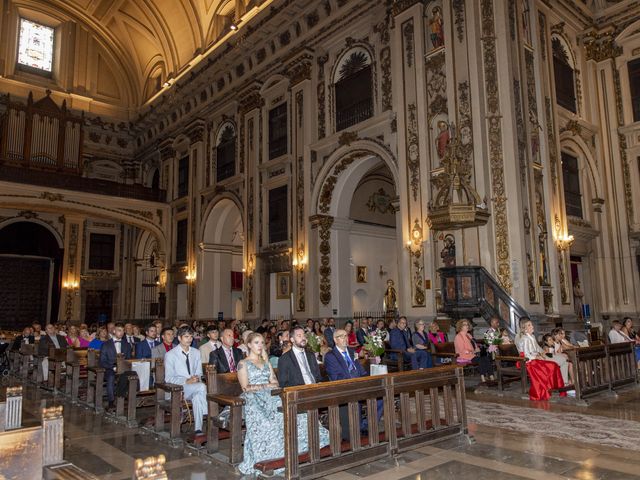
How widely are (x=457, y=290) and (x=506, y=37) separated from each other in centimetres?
626

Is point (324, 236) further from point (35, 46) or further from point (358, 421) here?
point (35, 46)

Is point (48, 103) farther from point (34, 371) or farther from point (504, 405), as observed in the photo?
point (504, 405)

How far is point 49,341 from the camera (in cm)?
1176

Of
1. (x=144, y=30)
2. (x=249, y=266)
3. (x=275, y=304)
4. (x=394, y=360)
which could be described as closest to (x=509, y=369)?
(x=394, y=360)

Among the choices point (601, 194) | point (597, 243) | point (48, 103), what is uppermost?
point (48, 103)

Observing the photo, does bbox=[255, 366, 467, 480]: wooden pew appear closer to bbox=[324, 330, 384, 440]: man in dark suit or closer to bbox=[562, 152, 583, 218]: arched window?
bbox=[324, 330, 384, 440]: man in dark suit

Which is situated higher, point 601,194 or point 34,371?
point 601,194

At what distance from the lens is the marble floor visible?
15.3ft

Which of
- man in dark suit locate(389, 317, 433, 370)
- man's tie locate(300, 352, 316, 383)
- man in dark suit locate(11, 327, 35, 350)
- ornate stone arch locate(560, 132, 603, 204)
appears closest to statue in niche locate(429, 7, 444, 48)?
ornate stone arch locate(560, 132, 603, 204)

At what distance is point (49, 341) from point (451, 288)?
9.01 metres

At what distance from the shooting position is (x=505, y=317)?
1123 centimetres

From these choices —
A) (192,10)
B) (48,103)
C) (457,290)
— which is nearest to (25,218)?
(48,103)

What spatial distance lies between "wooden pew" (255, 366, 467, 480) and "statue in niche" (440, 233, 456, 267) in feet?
22.9

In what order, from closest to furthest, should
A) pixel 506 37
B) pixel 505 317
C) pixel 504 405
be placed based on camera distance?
pixel 504 405, pixel 505 317, pixel 506 37
